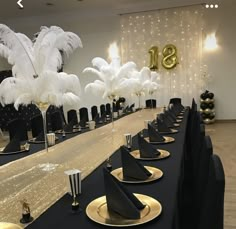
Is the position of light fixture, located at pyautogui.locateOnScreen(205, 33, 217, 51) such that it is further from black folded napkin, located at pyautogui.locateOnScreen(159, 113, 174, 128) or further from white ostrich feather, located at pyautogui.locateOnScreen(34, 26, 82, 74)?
white ostrich feather, located at pyautogui.locateOnScreen(34, 26, 82, 74)

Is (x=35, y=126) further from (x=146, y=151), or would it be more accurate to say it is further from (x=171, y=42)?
(x=171, y=42)

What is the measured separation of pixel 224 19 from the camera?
8.35 metres

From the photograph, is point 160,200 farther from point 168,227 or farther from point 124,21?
point 124,21

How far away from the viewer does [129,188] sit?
54.4 inches

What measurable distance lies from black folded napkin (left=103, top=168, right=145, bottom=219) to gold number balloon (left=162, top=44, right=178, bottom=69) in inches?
314

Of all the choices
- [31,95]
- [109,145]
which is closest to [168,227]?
[31,95]

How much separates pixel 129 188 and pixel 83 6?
26.5ft

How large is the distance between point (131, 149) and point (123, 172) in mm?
700

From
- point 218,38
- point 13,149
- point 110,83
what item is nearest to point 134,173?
point 13,149

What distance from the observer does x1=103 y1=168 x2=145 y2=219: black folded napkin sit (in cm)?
107

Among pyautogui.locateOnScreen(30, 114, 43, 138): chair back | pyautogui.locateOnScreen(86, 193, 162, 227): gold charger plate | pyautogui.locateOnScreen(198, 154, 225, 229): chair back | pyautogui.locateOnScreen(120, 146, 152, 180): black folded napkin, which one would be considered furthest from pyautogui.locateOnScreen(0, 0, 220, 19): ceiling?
pyautogui.locateOnScreen(198, 154, 225, 229): chair back

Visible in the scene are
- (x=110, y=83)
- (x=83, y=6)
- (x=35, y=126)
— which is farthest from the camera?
(x=83, y=6)

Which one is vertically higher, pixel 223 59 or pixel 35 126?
pixel 223 59

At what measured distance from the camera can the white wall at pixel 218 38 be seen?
8.37m
